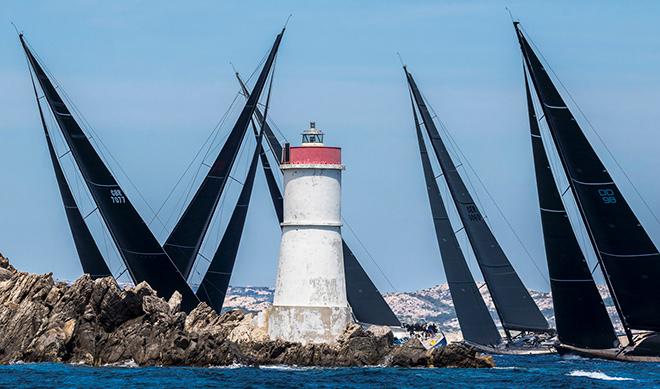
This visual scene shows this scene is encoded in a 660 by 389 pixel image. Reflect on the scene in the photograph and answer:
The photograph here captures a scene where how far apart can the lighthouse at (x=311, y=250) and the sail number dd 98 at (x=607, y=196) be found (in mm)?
7759

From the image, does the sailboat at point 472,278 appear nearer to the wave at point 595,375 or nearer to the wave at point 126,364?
the wave at point 595,375

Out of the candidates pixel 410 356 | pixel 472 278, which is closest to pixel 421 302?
pixel 472 278

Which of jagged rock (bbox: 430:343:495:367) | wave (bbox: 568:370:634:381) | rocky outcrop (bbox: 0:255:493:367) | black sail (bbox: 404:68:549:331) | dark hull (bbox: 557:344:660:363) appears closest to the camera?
wave (bbox: 568:370:634:381)

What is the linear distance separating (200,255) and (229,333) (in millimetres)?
6120

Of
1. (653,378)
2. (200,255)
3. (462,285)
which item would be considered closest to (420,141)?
(462,285)

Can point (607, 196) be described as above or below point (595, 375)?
above

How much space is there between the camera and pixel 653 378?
4016 cm

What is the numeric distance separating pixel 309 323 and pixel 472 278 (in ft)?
56.7

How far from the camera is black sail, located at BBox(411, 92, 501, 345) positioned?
5803 cm

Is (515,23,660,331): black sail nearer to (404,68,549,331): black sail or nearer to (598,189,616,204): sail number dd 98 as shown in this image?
(598,189,616,204): sail number dd 98

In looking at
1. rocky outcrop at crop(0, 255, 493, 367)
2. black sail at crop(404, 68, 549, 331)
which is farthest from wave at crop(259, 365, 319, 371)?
black sail at crop(404, 68, 549, 331)

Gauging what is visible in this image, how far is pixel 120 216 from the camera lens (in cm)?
4600

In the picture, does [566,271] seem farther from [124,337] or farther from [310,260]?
[124,337]

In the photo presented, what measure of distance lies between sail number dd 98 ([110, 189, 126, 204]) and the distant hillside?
108 meters
